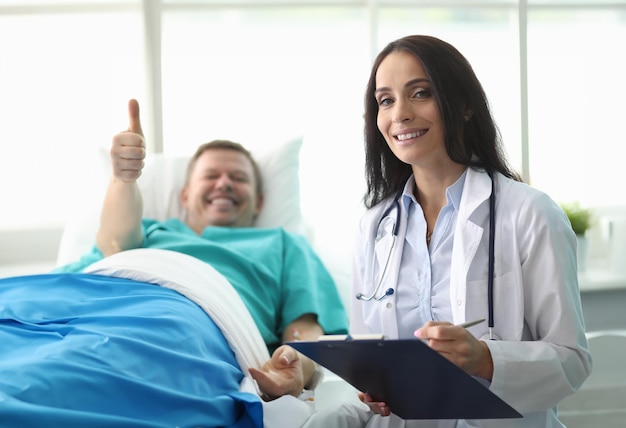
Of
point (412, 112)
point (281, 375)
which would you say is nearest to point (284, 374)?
point (281, 375)

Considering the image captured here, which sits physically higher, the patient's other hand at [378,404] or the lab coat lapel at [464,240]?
the lab coat lapel at [464,240]

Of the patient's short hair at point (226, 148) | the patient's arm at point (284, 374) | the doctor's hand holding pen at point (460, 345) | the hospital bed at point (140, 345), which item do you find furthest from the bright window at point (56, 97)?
the doctor's hand holding pen at point (460, 345)

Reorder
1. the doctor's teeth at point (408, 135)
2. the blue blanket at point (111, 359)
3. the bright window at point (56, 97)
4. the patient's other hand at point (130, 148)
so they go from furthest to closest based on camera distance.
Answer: the bright window at point (56, 97)
the patient's other hand at point (130, 148)
the doctor's teeth at point (408, 135)
the blue blanket at point (111, 359)

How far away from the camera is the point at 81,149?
3217mm

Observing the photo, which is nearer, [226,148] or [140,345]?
[140,345]

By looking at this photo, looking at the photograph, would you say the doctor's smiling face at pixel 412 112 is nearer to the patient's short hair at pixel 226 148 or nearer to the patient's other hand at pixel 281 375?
the patient's other hand at pixel 281 375

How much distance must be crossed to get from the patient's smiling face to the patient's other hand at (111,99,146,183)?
461 millimetres

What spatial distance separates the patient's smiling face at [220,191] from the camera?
2.54m

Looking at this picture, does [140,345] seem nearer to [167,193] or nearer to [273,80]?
→ [167,193]

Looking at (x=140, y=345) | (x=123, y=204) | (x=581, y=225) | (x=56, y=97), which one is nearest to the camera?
(x=140, y=345)

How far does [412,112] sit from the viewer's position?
155 cm

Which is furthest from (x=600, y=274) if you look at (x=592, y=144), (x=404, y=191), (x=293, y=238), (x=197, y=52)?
(x=197, y=52)

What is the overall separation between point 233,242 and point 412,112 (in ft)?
3.47

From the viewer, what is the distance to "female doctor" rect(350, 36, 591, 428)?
1.39 metres
